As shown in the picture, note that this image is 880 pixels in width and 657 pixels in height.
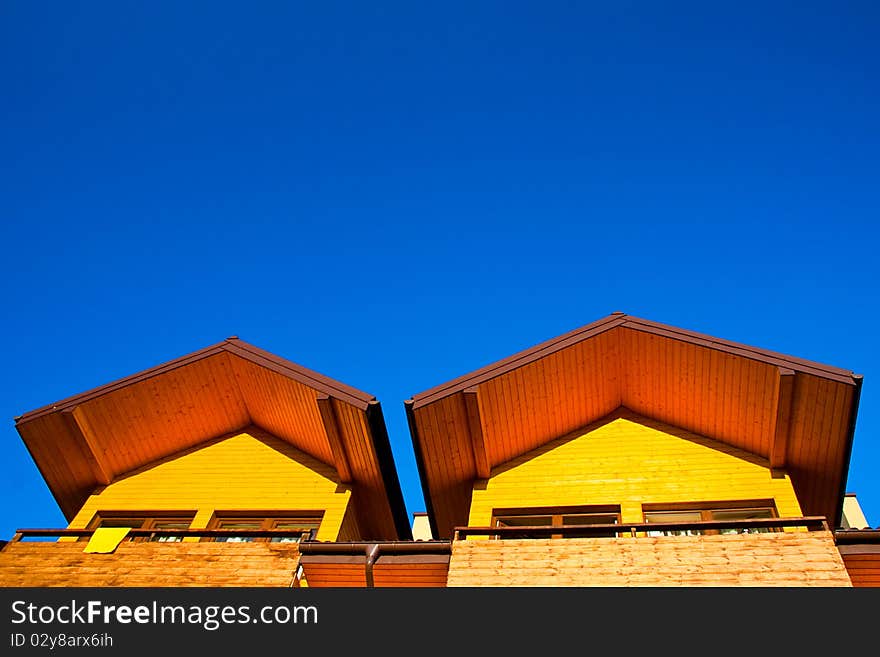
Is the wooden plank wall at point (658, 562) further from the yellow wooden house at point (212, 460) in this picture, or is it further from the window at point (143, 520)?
the window at point (143, 520)

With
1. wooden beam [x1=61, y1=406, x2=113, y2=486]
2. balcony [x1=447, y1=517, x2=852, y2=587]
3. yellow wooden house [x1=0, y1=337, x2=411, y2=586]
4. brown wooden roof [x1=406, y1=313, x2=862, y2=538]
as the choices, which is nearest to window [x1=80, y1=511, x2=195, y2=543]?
yellow wooden house [x1=0, y1=337, x2=411, y2=586]

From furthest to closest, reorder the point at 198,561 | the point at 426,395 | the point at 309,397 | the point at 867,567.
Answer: the point at 309,397
the point at 426,395
the point at 198,561
the point at 867,567

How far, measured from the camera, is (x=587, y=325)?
59.8 ft

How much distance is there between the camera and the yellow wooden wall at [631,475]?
16016 millimetres

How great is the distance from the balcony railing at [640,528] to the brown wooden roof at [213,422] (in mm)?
3801

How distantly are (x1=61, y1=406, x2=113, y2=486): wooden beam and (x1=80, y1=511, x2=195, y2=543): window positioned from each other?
3.51 ft

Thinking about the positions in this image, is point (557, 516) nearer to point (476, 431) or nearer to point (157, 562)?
point (476, 431)

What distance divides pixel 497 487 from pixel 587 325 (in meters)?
4.51

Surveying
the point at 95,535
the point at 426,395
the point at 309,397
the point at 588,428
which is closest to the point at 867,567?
the point at 588,428

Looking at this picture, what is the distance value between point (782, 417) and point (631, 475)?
343 cm

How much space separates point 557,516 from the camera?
16.2 m

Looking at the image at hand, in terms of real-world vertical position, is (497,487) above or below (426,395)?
below
